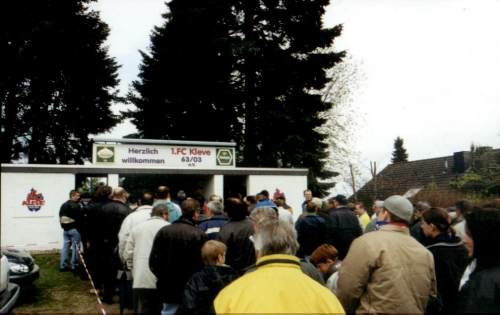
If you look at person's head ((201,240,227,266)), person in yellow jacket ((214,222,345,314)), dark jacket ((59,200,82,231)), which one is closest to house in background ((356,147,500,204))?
dark jacket ((59,200,82,231))

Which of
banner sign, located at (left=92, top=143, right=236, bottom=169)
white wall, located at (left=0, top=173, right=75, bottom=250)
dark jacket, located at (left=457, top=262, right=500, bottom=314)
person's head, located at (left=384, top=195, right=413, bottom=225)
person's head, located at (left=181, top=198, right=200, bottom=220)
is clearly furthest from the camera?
banner sign, located at (left=92, top=143, right=236, bottom=169)


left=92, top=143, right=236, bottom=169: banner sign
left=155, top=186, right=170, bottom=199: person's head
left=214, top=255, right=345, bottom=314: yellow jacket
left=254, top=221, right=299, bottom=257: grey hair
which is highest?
left=92, top=143, right=236, bottom=169: banner sign

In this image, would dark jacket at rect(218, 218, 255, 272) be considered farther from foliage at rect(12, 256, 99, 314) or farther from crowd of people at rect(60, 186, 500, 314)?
foliage at rect(12, 256, 99, 314)

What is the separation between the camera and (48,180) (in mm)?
15500

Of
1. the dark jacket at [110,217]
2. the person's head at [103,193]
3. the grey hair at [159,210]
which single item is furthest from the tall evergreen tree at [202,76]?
the grey hair at [159,210]

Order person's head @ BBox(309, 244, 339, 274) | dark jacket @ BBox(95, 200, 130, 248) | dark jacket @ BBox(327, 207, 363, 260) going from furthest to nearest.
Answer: dark jacket @ BBox(95, 200, 130, 248) < dark jacket @ BBox(327, 207, 363, 260) < person's head @ BBox(309, 244, 339, 274)

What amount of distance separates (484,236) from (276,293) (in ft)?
5.27

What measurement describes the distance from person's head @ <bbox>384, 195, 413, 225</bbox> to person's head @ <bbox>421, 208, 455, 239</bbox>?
3.36 ft

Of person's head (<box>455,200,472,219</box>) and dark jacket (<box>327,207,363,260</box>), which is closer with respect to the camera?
person's head (<box>455,200,472,219</box>)

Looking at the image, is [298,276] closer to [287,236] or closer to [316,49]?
[287,236]

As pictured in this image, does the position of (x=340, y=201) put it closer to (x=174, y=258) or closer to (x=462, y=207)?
(x=462, y=207)

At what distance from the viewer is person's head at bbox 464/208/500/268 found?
10.2ft

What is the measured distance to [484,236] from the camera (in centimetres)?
319

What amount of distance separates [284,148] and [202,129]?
4828mm
